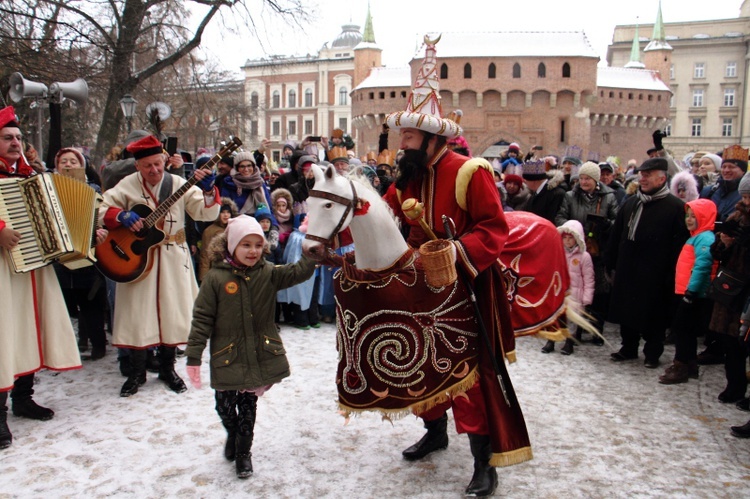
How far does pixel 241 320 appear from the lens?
414 cm

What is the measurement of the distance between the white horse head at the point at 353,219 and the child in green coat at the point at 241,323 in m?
0.59

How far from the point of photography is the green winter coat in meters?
4.05

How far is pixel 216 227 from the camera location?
7.69 metres

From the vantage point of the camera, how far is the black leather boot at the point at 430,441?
4.38m

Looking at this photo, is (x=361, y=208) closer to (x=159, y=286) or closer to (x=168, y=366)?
(x=159, y=286)

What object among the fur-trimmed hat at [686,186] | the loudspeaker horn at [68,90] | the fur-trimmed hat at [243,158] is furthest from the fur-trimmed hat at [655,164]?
the loudspeaker horn at [68,90]

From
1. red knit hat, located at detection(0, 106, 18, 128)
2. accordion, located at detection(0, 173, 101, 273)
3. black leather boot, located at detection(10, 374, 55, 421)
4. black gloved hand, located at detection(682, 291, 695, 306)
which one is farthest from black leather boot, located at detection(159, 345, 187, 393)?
black gloved hand, located at detection(682, 291, 695, 306)

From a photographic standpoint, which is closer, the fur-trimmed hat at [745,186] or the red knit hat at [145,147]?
the fur-trimmed hat at [745,186]

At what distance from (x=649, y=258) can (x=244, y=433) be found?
457 centimetres

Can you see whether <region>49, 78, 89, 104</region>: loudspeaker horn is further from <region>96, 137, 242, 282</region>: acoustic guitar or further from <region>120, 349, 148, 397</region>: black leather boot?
<region>120, 349, 148, 397</region>: black leather boot

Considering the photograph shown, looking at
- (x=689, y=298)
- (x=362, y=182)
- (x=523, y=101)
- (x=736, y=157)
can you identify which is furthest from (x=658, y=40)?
(x=362, y=182)

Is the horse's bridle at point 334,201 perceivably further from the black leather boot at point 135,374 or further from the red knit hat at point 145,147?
the black leather boot at point 135,374

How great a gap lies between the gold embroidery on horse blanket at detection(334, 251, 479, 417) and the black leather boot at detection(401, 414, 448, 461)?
797 millimetres

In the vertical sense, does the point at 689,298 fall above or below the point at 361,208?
below
